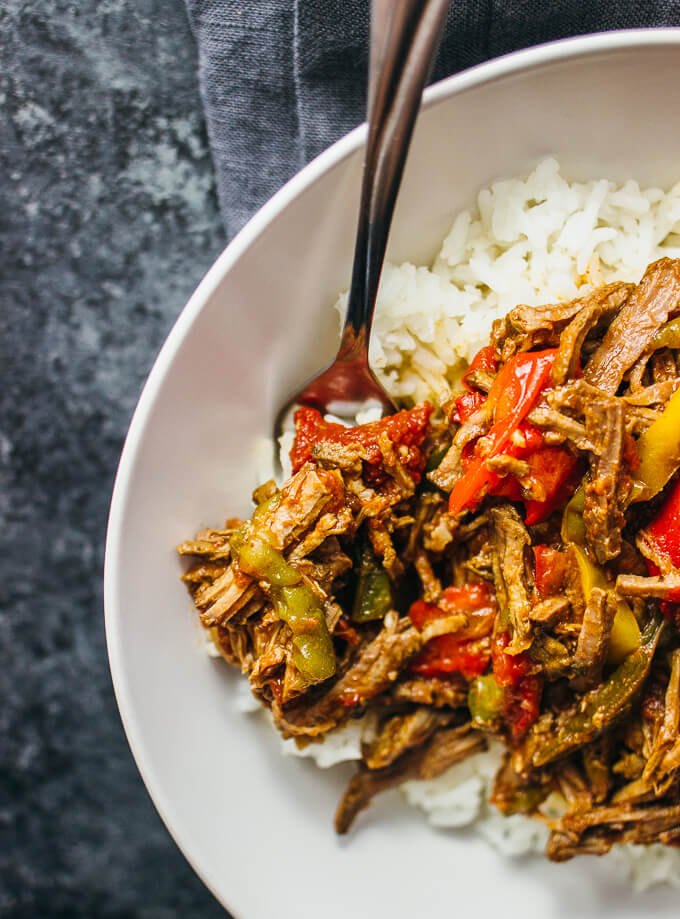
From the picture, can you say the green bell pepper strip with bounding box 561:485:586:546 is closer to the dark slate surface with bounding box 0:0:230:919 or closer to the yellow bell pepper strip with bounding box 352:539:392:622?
the yellow bell pepper strip with bounding box 352:539:392:622

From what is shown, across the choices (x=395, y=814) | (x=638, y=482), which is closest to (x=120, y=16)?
(x=638, y=482)

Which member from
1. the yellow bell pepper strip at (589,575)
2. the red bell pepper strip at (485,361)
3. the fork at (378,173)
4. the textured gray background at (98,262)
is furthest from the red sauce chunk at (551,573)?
the textured gray background at (98,262)

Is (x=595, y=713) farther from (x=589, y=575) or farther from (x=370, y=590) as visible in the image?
(x=370, y=590)

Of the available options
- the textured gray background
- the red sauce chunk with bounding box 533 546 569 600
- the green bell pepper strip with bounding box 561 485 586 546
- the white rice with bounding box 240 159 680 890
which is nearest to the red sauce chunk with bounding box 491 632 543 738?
the red sauce chunk with bounding box 533 546 569 600

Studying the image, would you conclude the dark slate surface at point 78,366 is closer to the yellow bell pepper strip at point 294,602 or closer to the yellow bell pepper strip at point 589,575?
the yellow bell pepper strip at point 294,602

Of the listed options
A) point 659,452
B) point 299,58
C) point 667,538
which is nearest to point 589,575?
point 667,538
